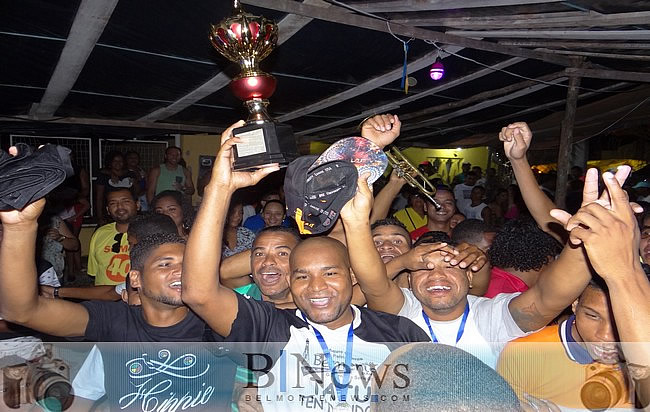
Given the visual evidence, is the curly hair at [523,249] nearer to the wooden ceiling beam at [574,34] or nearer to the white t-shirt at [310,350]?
the white t-shirt at [310,350]

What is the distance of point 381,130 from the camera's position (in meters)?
2.70

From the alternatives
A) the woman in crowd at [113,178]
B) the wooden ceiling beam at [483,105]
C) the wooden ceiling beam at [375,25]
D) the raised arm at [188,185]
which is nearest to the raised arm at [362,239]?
the wooden ceiling beam at [375,25]

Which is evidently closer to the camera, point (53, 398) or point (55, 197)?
point (53, 398)

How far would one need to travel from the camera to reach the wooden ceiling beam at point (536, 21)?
12.1 feet

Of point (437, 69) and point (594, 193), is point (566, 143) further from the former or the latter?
point (594, 193)

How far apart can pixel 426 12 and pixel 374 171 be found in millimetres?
2551

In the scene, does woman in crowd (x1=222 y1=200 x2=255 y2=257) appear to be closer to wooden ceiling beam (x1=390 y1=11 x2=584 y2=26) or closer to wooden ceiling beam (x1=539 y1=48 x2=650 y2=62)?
wooden ceiling beam (x1=390 y1=11 x2=584 y2=26)

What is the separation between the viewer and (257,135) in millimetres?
2182

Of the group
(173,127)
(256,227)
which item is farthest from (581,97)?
(173,127)

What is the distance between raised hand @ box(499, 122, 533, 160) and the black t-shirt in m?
2.12

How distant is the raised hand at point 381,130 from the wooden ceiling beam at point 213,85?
5.12 feet

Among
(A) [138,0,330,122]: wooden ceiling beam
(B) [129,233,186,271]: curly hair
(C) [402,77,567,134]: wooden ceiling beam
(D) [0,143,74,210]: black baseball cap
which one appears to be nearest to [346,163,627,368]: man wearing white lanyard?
(B) [129,233,186,271]: curly hair

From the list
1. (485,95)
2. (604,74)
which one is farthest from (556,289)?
(485,95)

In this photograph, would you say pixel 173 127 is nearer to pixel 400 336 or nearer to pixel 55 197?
pixel 55 197
